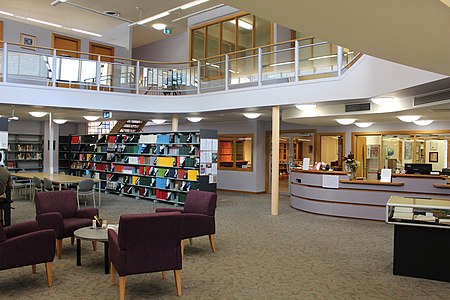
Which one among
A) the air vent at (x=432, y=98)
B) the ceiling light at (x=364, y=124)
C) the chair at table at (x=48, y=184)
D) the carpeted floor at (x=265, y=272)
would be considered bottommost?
the carpeted floor at (x=265, y=272)

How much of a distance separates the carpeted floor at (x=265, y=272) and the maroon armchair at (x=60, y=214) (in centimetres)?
46

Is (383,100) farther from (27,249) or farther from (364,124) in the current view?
(27,249)

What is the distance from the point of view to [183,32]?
52.1 ft

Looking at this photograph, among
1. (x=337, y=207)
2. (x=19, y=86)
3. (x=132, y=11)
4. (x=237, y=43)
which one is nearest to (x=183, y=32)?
(x=132, y=11)

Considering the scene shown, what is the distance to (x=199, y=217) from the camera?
5.70 m

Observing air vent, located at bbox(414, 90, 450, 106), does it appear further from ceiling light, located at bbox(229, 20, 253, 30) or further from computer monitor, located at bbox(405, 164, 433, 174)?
ceiling light, located at bbox(229, 20, 253, 30)

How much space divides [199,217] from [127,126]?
9.98m

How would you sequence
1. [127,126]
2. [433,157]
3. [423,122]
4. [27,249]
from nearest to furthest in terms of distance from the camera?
[27,249] < [423,122] < [433,157] < [127,126]

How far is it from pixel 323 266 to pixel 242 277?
1289 millimetres

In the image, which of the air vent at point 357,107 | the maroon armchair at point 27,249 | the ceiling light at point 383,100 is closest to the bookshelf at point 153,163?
the air vent at point 357,107

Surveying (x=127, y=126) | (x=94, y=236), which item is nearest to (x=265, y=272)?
(x=94, y=236)

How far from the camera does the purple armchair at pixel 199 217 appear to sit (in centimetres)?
558

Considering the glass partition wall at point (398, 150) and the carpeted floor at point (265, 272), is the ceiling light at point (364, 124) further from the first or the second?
the carpeted floor at point (265, 272)

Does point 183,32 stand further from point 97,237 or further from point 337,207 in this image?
point 97,237
